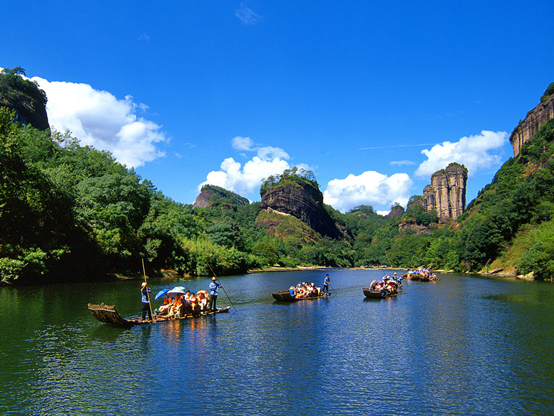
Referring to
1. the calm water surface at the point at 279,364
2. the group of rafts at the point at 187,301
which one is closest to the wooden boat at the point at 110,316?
the group of rafts at the point at 187,301

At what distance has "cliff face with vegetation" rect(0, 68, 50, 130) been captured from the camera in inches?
3913

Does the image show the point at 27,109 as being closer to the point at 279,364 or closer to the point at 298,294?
the point at 298,294

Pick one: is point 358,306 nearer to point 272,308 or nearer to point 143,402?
point 272,308

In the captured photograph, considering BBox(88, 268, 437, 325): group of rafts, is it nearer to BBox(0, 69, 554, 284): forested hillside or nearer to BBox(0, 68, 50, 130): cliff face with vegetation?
BBox(0, 69, 554, 284): forested hillside

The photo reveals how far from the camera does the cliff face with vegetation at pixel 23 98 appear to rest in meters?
99.4

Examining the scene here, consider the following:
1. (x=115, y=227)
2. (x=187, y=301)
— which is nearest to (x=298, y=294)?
(x=187, y=301)

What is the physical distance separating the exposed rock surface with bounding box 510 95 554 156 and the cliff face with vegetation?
147507 millimetres

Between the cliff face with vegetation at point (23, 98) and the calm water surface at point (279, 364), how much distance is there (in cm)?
9275

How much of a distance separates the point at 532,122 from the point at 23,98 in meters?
155

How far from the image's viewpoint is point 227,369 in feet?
48.7

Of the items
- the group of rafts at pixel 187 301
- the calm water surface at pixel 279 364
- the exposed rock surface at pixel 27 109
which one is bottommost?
the calm water surface at pixel 279 364

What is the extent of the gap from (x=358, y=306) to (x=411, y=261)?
109 metres

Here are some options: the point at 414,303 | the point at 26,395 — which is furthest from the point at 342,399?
the point at 414,303

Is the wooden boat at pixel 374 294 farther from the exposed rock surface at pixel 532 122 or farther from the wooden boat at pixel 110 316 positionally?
the exposed rock surface at pixel 532 122
